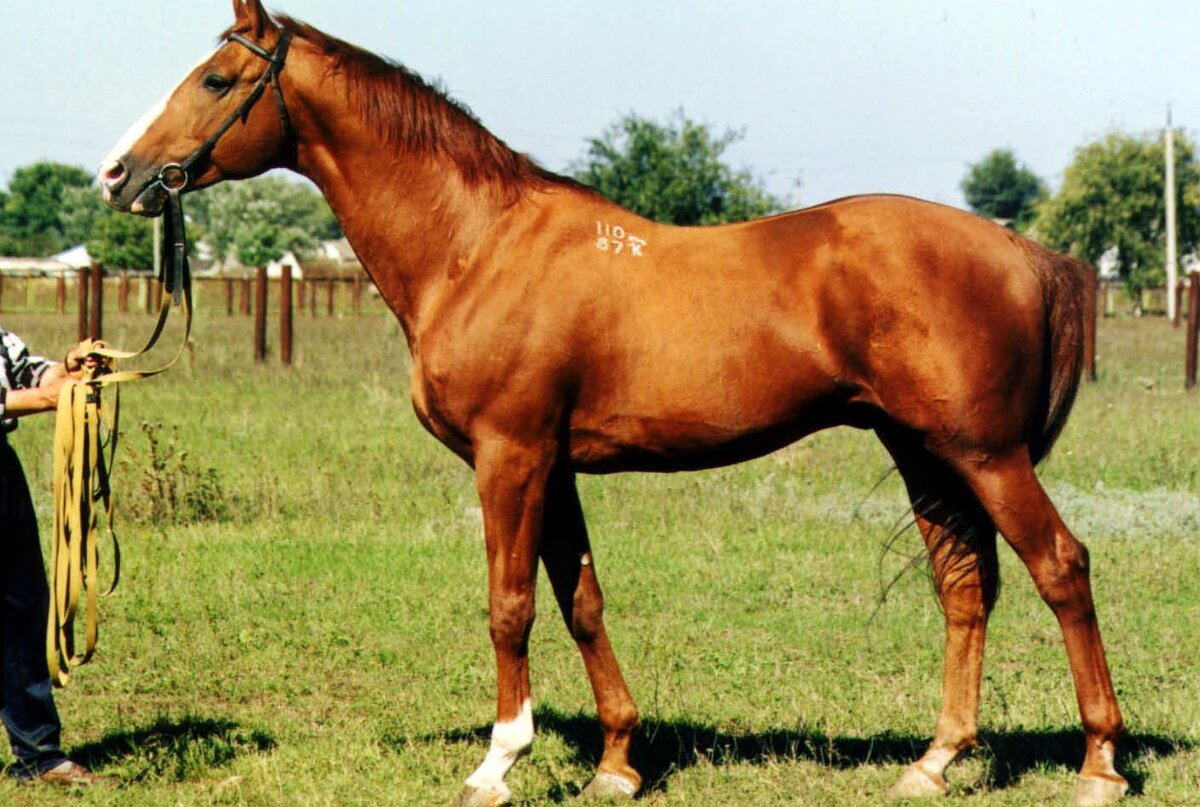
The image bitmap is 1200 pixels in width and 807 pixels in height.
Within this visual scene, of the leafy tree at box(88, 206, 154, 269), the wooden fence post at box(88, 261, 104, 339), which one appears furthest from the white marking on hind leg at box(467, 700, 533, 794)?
the leafy tree at box(88, 206, 154, 269)

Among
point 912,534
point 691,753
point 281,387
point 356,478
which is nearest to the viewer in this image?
point 691,753

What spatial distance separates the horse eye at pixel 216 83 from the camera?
470 cm

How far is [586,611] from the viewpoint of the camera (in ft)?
16.6

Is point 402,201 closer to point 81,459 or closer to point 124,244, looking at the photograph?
point 81,459

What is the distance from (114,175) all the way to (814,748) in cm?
352

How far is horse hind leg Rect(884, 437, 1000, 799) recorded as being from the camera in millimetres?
5109

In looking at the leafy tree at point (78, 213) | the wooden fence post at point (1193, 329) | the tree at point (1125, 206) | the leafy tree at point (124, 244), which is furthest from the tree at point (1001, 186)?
the wooden fence post at point (1193, 329)

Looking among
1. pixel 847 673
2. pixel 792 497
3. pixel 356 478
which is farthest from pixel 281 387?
pixel 847 673

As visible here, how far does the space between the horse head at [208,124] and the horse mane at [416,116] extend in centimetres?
19

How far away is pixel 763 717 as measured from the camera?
578cm

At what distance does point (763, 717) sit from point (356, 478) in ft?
19.0

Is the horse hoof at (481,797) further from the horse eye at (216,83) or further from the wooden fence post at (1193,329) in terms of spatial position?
the wooden fence post at (1193,329)

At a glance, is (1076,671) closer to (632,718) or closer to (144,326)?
(632,718)

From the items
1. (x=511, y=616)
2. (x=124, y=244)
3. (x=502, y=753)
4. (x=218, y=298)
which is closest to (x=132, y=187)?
(x=511, y=616)
